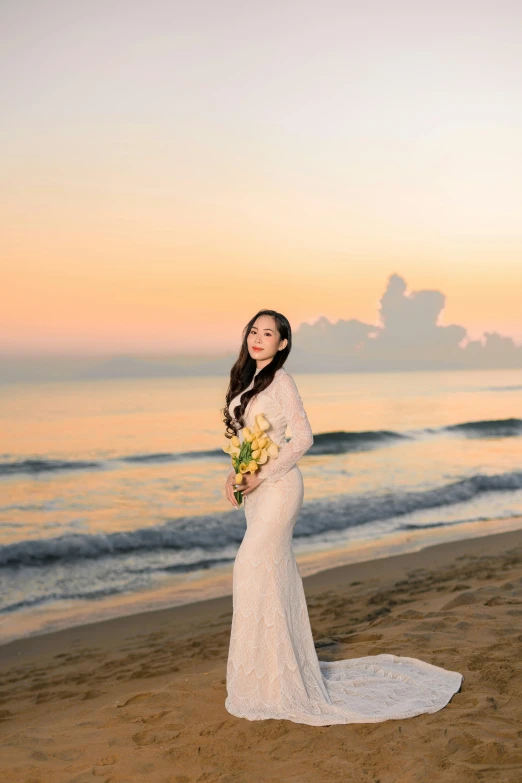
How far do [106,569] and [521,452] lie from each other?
19136mm

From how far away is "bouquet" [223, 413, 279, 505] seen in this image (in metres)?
4.50

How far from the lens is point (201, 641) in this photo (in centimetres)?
767

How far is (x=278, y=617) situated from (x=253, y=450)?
1.02 m

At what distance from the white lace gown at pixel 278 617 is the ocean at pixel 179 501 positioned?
473 centimetres

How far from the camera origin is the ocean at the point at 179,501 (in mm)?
10719

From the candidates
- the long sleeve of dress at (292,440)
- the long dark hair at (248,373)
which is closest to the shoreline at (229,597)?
the long dark hair at (248,373)

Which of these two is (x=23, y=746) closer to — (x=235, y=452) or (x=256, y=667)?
(x=256, y=667)

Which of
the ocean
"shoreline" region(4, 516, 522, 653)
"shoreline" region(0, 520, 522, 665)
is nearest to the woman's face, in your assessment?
"shoreline" region(0, 520, 522, 665)

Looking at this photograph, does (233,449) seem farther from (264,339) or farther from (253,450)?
(264,339)

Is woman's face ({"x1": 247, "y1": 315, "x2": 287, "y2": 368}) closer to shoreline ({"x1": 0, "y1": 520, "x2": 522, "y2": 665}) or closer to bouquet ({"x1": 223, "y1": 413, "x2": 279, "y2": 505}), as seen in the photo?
bouquet ({"x1": 223, "y1": 413, "x2": 279, "y2": 505})

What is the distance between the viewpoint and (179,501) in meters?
17.3

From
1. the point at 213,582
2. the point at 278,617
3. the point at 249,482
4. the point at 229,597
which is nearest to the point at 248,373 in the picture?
the point at 249,482

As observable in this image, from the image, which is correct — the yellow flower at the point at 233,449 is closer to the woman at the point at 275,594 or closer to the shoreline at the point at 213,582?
the woman at the point at 275,594

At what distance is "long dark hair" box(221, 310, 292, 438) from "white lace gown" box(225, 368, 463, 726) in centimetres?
6
